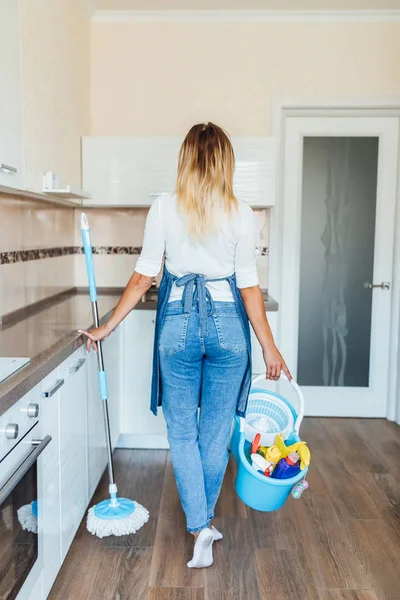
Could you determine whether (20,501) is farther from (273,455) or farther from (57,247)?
(57,247)

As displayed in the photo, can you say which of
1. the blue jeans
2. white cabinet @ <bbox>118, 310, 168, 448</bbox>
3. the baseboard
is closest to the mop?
the blue jeans

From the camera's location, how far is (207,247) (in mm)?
2049

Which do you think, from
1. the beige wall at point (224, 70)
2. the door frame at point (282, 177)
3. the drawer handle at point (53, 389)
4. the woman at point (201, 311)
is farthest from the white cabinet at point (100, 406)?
the beige wall at point (224, 70)

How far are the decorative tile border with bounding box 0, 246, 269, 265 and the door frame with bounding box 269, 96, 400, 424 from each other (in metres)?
0.14

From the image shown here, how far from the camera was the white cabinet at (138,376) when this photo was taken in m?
3.12

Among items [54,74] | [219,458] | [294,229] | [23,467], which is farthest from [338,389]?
[23,467]

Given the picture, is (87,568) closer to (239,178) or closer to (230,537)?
(230,537)

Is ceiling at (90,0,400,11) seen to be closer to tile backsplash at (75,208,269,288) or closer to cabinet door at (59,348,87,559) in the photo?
tile backsplash at (75,208,269,288)

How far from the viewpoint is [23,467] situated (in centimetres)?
147

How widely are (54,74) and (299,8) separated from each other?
1603 millimetres

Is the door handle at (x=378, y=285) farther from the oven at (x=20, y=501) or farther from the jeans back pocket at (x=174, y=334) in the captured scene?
the oven at (x=20, y=501)

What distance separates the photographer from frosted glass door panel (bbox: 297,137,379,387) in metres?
3.78

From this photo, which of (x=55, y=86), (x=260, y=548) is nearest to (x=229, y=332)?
(x=260, y=548)

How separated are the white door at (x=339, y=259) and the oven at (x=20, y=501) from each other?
2.45m
